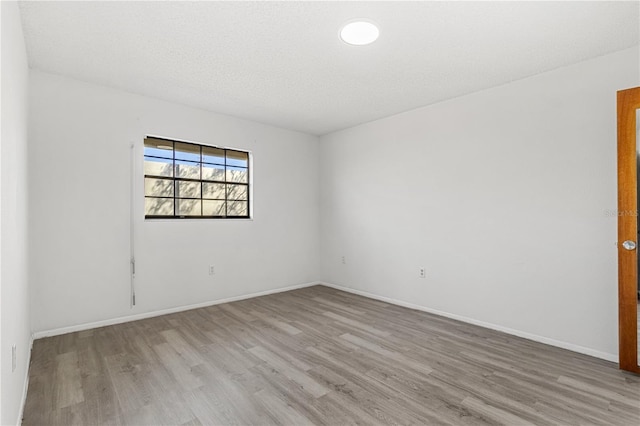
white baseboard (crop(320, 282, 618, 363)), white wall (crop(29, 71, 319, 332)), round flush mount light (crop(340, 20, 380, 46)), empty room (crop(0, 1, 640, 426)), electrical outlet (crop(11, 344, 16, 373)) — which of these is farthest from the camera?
white wall (crop(29, 71, 319, 332))

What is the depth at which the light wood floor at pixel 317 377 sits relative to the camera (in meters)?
1.90

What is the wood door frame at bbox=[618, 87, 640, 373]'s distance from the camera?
2389 mm

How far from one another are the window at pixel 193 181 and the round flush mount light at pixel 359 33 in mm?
2593

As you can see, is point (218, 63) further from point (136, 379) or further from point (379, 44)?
point (136, 379)

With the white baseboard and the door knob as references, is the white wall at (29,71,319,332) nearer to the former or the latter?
the white baseboard

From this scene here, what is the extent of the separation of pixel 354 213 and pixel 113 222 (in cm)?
315

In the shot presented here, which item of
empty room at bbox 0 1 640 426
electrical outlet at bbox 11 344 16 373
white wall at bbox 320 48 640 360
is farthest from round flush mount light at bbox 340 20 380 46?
electrical outlet at bbox 11 344 16 373

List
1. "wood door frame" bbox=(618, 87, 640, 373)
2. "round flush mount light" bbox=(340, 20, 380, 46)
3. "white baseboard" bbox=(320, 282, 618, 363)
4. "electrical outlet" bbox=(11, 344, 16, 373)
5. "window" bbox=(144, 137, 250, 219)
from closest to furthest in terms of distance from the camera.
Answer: "electrical outlet" bbox=(11, 344, 16, 373) → "round flush mount light" bbox=(340, 20, 380, 46) → "wood door frame" bbox=(618, 87, 640, 373) → "white baseboard" bbox=(320, 282, 618, 363) → "window" bbox=(144, 137, 250, 219)

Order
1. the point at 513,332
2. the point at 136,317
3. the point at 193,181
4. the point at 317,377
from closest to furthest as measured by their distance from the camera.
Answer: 1. the point at 317,377
2. the point at 513,332
3. the point at 136,317
4. the point at 193,181

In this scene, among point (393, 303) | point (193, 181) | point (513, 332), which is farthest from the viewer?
point (393, 303)

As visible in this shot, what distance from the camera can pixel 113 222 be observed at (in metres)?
3.46

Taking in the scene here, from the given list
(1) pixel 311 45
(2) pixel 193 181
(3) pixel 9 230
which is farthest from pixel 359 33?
(2) pixel 193 181

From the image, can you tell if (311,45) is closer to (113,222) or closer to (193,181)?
(193,181)

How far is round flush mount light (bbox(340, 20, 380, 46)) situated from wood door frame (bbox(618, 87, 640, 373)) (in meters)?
1.99
